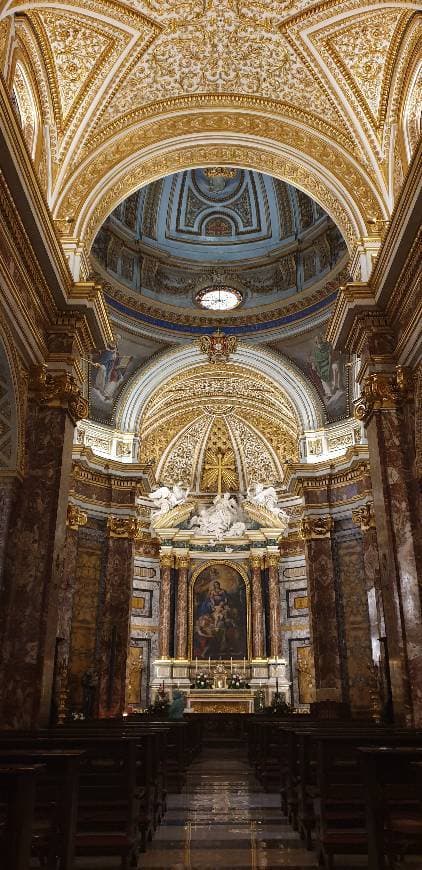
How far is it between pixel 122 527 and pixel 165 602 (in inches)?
216

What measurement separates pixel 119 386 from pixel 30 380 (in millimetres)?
9081

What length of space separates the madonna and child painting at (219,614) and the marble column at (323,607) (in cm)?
586

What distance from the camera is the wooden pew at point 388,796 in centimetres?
346

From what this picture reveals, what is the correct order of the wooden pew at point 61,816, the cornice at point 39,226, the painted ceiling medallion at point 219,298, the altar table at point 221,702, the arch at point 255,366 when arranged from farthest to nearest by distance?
1. the altar table at point 221,702
2. the painted ceiling medallion at point 219,298
3. the arch at point 255,366
4. the cornice at point 39,226
5. the wooden pew at point 61,816

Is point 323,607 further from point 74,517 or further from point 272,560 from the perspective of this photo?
point 74,517

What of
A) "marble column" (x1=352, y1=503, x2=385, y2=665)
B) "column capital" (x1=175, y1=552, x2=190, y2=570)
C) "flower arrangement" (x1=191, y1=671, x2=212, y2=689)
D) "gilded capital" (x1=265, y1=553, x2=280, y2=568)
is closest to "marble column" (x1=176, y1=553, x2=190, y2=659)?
"column capital" (x1=175, y1=552, x2=190, y2=570)

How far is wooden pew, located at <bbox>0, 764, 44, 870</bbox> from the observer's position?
2604mm

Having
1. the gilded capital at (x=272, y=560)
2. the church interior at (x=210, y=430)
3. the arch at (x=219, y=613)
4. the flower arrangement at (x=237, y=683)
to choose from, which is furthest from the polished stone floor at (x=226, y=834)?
the gilded capital at (x=272, y=560)

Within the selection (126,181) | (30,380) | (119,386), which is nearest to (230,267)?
(119,386)

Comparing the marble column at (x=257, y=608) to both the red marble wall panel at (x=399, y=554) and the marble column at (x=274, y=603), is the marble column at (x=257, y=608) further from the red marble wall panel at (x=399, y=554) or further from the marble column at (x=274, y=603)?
the red marble wall panel at (x=399, y=554)

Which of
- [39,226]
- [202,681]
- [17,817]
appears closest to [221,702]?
[202,681]

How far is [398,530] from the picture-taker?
26.4 ft

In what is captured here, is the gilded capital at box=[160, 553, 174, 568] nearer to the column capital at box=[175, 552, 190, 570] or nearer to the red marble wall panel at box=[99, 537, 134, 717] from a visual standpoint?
the column capital at box=[175, 552, 190, 570]

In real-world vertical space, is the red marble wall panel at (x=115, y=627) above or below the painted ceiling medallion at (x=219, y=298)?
below
